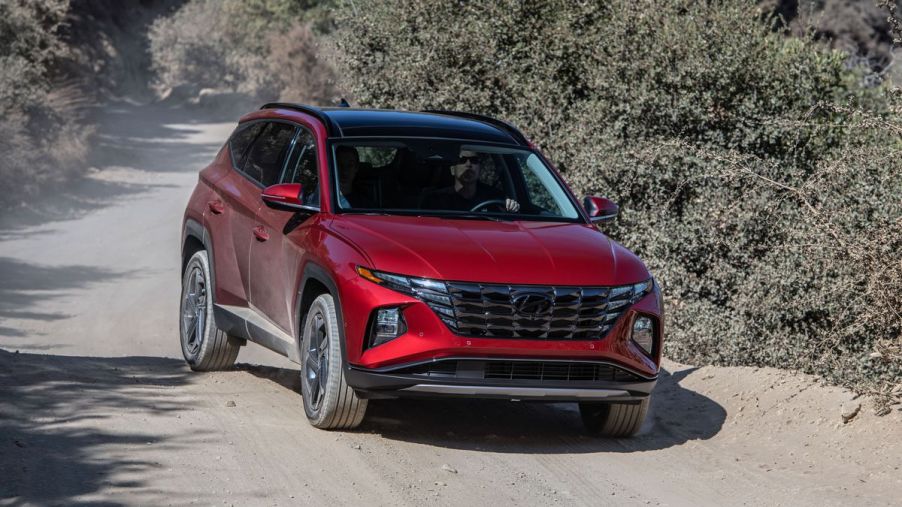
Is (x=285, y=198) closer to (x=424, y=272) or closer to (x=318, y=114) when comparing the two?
(x=318, y=114)

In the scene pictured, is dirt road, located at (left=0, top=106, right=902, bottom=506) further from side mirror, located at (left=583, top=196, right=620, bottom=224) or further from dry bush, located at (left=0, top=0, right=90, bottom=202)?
dry bush, located at (left=0, top=0, right=90, bottom=202)

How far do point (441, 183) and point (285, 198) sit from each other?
100cm

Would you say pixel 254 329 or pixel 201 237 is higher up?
pixel 201 237

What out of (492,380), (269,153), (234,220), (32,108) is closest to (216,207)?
(234,220)

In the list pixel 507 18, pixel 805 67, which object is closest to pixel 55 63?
pixel 507 18

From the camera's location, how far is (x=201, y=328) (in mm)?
A: 9219

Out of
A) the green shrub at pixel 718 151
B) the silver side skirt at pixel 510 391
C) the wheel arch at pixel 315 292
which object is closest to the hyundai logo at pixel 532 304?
the silver side skirt at pixel 510 391

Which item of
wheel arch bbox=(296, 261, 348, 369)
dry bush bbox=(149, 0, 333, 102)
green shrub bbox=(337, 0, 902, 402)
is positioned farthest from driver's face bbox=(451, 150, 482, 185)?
dry bush bbox=(149, 0, 333, 102)

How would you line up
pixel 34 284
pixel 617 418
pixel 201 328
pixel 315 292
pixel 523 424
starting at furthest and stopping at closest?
1. pixel 34 284
2. pixel 201 328
3. pixel 523 424
4. pixel 617 418
5. pixel 315 292

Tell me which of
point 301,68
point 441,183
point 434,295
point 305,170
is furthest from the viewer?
point 301,68

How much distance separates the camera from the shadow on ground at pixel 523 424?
731 cm

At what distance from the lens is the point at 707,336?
1120 centimetres

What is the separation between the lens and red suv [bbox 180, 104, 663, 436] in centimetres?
652

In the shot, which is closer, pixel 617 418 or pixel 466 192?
pixel 617 418
